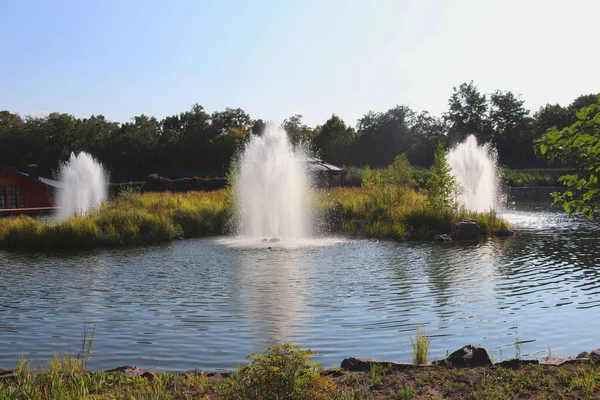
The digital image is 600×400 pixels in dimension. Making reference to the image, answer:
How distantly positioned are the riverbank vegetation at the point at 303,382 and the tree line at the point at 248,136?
64.1 metres

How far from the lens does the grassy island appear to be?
2270 centimetres

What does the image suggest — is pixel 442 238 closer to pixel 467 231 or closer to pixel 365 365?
pixel 467 231

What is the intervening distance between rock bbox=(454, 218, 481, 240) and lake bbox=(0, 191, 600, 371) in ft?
11.2

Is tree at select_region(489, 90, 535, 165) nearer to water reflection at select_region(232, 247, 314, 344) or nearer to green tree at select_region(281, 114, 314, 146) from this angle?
green tree at select_region(281, 114, 314, 146)

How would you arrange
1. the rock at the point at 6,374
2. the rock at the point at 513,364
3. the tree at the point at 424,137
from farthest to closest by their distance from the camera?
the tree at the point at 424,137, the rock at the point at 513,364, the rock at the point at 6,374

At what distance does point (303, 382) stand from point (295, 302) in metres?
6.53

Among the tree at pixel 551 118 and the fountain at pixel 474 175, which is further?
the tree at pixel 551 118

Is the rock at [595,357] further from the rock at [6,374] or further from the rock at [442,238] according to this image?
the rock at [442,238]

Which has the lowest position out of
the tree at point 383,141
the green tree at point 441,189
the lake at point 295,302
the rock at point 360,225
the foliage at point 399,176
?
the lake at point 295,302

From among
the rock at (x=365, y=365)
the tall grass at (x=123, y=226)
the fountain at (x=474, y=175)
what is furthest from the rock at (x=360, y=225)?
the rock at (x=365, y=365)

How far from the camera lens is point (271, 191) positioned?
25812mm

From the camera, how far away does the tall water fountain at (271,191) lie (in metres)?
25.2

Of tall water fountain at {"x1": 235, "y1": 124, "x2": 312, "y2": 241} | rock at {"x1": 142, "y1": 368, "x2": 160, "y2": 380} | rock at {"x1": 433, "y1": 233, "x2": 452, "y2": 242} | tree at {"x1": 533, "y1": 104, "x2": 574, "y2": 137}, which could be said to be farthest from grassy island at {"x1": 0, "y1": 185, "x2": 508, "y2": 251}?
tree at {"x1": 533, "y1": 104, "x2": 574, "y2": 137}

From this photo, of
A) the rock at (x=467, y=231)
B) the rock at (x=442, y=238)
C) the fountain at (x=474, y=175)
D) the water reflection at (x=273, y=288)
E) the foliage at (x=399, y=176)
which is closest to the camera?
the water reflection at (x=273, y=288)
